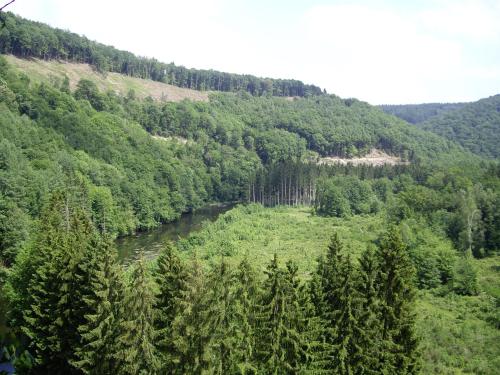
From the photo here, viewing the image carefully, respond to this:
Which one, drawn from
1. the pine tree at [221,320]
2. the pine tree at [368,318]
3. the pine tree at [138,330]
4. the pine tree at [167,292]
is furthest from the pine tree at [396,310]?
the pine tree at [138,330]

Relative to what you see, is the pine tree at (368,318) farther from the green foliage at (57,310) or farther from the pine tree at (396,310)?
the green foliage at (57,310)

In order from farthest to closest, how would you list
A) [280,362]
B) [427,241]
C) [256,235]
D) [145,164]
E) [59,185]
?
1. [145,164]
2. [256,235]
3. [59,185]
4. [427,241]
5. [280,362]

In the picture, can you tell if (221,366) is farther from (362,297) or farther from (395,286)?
(395,286)

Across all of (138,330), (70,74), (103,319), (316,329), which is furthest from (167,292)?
(70,74)

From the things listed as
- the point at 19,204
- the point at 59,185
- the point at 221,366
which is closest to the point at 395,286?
the point at 221,366

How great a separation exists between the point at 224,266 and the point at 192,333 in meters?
5.01

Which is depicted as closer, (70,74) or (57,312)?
(57,312)

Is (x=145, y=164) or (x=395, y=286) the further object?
(x=145, y=164)

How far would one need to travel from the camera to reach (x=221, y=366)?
26.1 m

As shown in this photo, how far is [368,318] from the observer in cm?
2683

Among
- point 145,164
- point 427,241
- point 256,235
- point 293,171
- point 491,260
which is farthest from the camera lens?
point 293,171

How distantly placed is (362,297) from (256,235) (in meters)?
54.8

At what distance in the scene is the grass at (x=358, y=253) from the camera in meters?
36.9

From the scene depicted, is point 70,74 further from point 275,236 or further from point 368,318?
point 368,318
